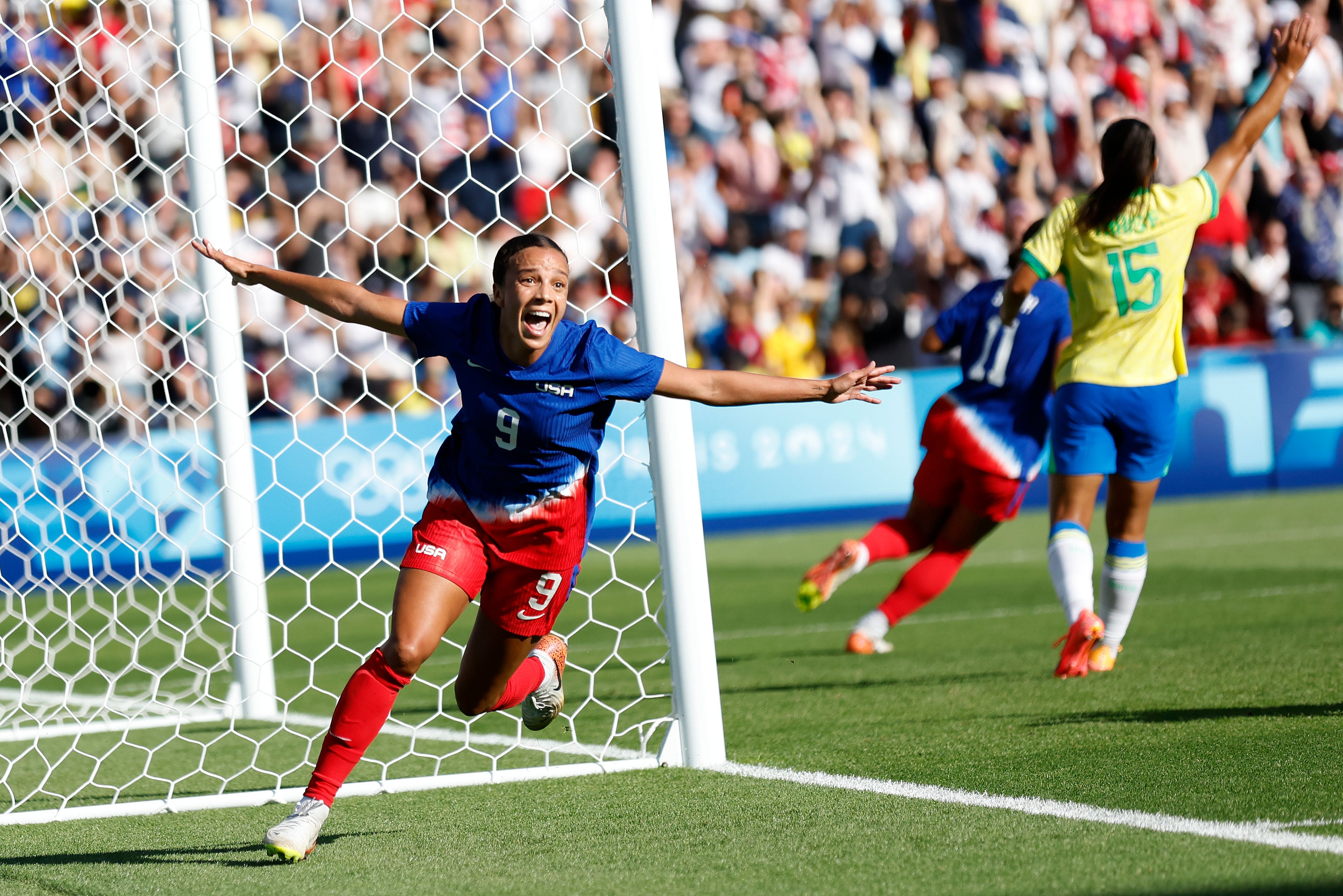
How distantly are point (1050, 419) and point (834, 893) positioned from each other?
3.70 meters

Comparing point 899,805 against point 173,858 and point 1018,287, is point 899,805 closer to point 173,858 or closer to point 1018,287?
point 173,858

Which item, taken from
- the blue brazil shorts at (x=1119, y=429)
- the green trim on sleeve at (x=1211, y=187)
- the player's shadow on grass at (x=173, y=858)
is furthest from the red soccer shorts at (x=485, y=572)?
the green trim on sleeve at (x=1211, y=187)

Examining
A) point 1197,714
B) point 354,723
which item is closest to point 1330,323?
point 1197,714

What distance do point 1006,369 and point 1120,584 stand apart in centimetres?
129

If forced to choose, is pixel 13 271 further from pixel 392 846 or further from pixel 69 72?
pixel 392 846

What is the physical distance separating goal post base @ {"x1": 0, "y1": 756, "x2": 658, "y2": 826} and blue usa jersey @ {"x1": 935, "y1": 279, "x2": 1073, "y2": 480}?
2.58 meters

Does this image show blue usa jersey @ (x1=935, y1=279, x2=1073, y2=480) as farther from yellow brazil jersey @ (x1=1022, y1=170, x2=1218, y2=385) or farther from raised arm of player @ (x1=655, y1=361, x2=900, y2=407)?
raised arm of player @ (x1=655, y1=361, x2=900, y2=407)

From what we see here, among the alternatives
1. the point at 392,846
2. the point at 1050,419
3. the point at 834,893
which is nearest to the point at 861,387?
the point at 834,893

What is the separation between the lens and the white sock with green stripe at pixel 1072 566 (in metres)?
6.12

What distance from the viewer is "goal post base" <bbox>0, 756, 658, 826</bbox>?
480cm

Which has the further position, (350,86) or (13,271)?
(350,86)

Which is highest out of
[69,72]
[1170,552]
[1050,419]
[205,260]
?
[69,72]

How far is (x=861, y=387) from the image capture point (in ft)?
13.2

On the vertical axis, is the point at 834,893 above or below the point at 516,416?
below
